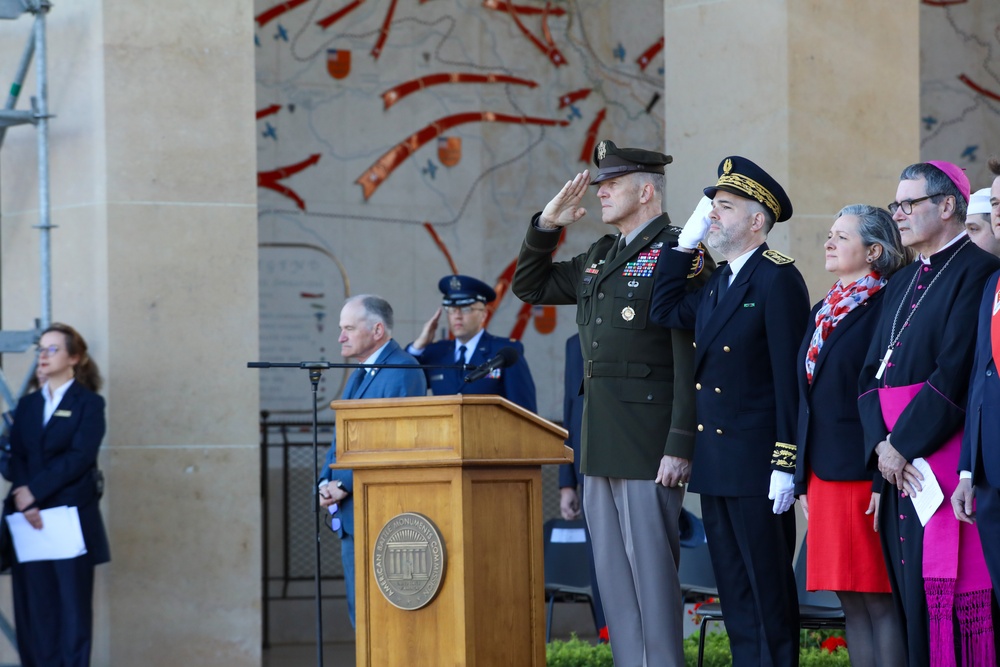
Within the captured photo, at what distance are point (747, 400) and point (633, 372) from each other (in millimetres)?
374

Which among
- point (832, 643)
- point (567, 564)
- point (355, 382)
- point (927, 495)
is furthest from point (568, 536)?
point (927, 495)

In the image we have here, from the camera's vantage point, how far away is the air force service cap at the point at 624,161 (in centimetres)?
478

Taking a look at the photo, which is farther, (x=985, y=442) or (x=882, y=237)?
(x=882, y=237)

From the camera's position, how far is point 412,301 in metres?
9.84

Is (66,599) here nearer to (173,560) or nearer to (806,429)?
(173,560)

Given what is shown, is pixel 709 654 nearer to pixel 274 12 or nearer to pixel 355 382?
pixel 355 382

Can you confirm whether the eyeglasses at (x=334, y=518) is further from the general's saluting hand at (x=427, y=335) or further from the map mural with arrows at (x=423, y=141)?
the map mural with arrows at (x=423, y=141)

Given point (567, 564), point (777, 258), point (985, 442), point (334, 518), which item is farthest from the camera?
point (567, 564)

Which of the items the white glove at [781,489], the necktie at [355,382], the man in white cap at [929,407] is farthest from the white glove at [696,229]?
the necktie at [355,382]

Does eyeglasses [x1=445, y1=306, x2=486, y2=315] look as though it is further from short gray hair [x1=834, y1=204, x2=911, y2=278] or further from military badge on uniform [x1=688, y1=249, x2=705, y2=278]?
short gray hair [x1=834, y1=204, x2=911, y2=278]

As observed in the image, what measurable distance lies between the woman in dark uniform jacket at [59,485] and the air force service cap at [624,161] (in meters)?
2.83

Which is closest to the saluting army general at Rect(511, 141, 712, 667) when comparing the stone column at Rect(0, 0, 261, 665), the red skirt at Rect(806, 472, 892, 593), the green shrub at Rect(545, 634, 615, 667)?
the red skirt at Rect(806, 472, 892, 593)

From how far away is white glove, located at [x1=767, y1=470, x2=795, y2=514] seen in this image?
435 centimetres

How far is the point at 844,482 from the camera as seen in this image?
14.3ft
